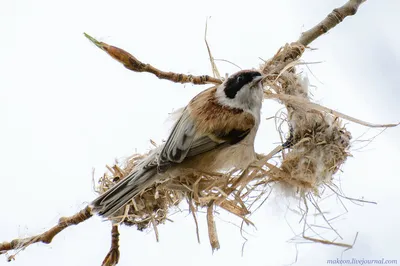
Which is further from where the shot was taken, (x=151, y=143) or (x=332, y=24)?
(x=151, y=143)

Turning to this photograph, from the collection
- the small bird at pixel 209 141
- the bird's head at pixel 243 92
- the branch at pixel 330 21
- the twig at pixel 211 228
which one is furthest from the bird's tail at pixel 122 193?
the branch at pixel 330 21

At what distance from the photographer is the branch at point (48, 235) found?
1.54 meters

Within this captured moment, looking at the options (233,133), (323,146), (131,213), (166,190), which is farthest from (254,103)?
(131,213)

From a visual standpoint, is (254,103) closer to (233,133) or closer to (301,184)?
(233,133)

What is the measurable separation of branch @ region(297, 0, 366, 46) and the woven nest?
45 millimetres

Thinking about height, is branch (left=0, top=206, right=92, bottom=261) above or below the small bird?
below

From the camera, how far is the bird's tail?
158cm

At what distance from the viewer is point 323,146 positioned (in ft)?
5.29

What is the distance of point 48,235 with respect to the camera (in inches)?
60.8

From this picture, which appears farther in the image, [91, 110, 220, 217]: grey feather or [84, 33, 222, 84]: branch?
[91, 110, 220, 217]: grey feather

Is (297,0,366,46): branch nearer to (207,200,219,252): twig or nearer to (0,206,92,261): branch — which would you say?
(207,200,219,252): twig

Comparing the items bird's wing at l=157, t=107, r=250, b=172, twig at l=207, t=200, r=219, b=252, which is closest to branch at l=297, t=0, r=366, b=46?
bird's wing at l=157, t=107, r=250, b=172

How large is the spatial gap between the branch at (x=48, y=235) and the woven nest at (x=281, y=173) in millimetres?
96

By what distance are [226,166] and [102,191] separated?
0.39 m
